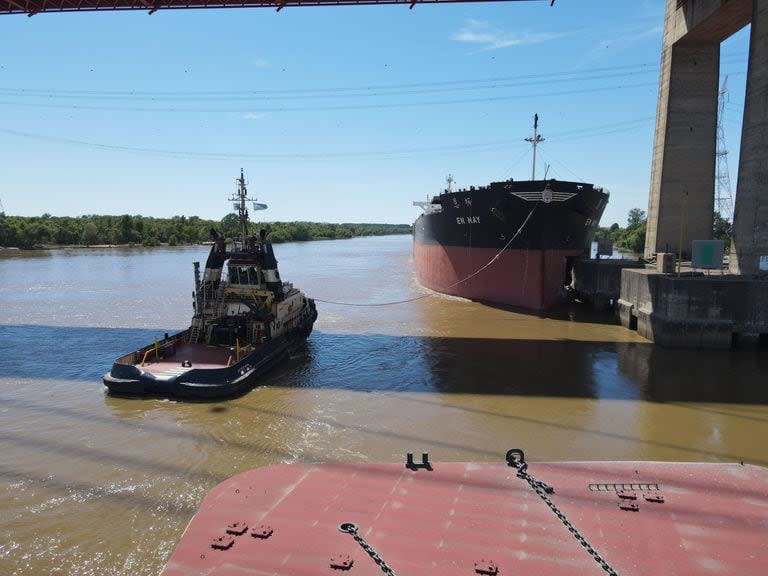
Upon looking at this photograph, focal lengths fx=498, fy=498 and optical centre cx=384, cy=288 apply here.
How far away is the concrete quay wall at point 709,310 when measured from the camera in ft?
49.0

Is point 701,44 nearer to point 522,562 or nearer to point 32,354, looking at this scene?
point 522,562

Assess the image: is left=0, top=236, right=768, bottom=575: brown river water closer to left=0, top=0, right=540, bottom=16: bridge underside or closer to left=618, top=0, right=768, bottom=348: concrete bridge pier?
left=618, top=0, right=768, bottom=348: concrete bridge pier

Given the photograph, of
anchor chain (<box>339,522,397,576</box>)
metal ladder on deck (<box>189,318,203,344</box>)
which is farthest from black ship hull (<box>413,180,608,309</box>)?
anchor chain (<box>339,522,397,576</box>)

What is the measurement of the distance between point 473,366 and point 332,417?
504cm

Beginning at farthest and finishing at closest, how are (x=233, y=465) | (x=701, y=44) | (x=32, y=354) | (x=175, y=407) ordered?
(x=701, y=44) → (x=32, y=354) → (x=175, y=407) → (x=233, y=465)

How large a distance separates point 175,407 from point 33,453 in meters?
2.56

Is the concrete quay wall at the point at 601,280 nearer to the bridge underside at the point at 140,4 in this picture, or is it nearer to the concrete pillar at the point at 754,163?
the concrete pillar at the point at 754,163

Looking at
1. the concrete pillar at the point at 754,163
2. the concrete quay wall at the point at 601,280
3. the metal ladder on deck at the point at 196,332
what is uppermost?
the concrete pillar at the point at 754,163

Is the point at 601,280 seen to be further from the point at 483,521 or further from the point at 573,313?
the point at 483,521

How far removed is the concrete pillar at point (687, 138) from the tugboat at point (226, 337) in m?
17.2

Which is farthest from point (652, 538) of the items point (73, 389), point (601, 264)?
point (601, 264)

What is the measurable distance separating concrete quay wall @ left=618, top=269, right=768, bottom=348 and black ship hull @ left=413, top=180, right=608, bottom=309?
5911 mm

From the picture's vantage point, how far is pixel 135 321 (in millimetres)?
19875

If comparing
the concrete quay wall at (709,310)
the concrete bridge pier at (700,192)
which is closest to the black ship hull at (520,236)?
the concrete bridge pier at (700,192)
